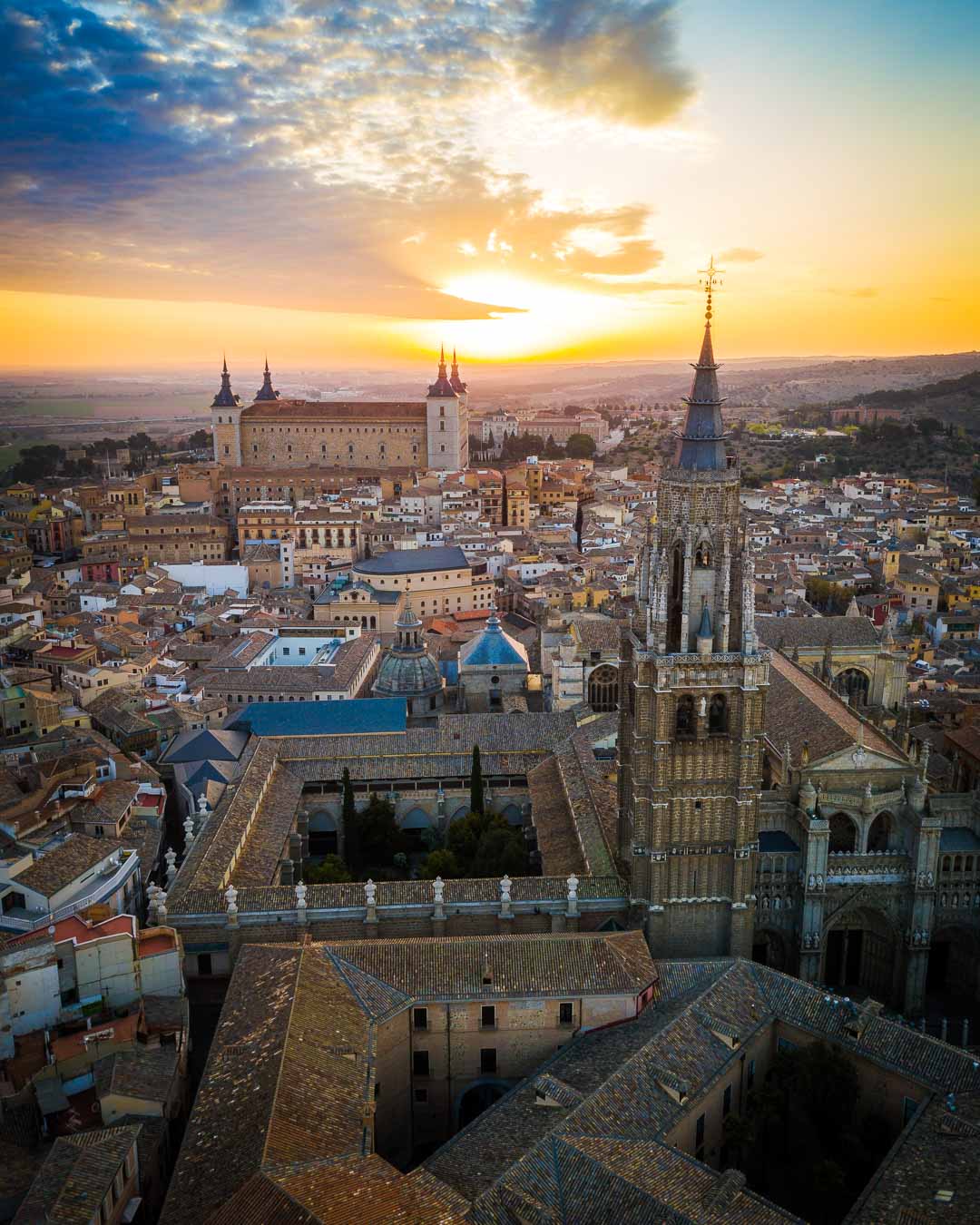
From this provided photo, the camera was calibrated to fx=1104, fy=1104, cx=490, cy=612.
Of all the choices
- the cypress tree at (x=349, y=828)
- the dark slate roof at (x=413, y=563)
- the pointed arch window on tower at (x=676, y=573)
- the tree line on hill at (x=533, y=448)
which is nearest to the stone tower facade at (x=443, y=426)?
the tree line on hill at (x=533, y=448)

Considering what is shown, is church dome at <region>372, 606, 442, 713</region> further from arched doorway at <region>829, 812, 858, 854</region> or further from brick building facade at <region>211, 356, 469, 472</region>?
brick building facade at <region>211, 356, 469, 472</region>

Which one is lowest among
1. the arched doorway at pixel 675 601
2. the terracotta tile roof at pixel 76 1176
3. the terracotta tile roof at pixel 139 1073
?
the terracotta tile roof at pixel 139 1073

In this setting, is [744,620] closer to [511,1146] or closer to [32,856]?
[511,1146]

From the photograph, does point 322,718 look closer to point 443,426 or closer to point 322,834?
point 322,834

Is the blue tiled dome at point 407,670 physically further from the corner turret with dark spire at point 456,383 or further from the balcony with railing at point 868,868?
the corner turret with dark spire at point 456,383

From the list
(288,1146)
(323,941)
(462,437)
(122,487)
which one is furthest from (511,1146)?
(462,437)

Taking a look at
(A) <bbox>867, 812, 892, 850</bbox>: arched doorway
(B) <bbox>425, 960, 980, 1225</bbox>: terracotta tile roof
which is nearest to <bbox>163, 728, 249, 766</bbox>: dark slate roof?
(B) <bbox>425, 960, 980, 1225</bbox>: terracotta tile roof
